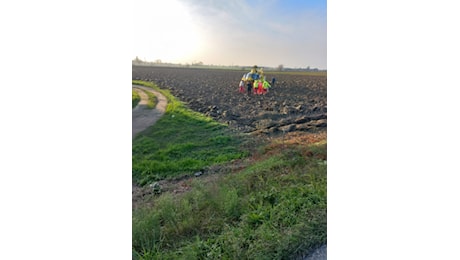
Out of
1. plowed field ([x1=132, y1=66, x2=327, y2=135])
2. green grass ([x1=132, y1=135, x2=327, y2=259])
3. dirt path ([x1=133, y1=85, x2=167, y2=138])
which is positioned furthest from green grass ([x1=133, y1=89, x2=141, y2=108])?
green grass ([x1=132, y1=135, x2=327, y2=259])

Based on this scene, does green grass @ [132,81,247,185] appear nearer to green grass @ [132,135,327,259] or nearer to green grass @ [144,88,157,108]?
green grass @ [144,88,157,108]

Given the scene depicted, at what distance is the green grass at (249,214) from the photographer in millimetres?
2645

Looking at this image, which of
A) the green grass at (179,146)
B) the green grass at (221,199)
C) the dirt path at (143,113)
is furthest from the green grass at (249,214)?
the dirt path at (143,113)

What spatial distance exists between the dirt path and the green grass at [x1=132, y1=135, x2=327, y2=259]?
570mm

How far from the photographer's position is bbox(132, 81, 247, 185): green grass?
2738 millimetres

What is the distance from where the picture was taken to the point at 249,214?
284 centimetres

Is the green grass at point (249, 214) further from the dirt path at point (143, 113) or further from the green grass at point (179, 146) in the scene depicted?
the dirt path at point (143, 113)
